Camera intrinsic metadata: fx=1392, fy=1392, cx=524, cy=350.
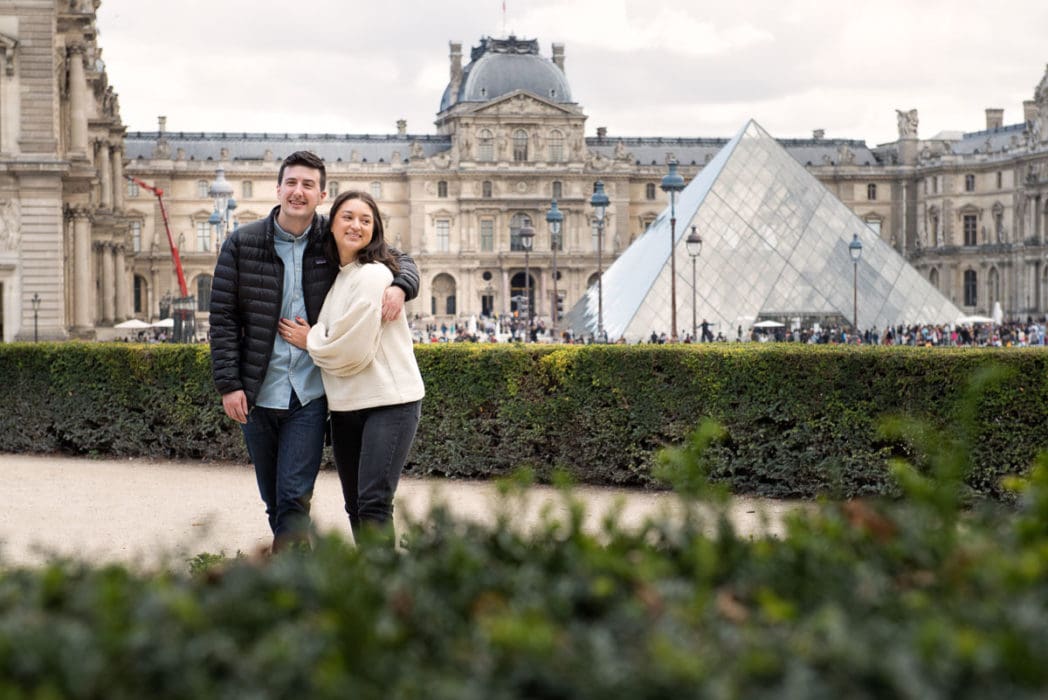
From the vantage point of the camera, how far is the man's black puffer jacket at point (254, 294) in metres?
4.56

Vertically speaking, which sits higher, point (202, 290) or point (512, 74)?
point (512, 74)

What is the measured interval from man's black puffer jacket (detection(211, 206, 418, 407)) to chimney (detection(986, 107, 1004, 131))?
70.5 m

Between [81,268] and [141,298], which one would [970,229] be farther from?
[81,268]

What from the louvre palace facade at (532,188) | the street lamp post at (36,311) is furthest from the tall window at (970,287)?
the street lamp post at (36,311)

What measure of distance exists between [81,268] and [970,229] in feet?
159

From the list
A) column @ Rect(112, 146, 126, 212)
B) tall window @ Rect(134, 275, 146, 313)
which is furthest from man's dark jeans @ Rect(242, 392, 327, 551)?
tall window @ Rect(134, 275, 146, 313)

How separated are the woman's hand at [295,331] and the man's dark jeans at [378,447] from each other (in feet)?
0.86

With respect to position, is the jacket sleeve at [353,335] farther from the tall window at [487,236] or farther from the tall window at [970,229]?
the tall window at [970,229]

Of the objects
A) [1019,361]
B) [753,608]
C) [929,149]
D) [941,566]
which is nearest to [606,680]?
[753,608]

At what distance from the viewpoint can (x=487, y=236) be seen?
67312mm

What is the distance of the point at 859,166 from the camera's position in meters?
71.2

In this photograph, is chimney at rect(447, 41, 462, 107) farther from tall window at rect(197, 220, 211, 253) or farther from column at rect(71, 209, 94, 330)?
column at rect(71, 209, 94, 330)

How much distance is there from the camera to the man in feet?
14.9

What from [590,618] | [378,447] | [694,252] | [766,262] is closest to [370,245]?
[378,447]
